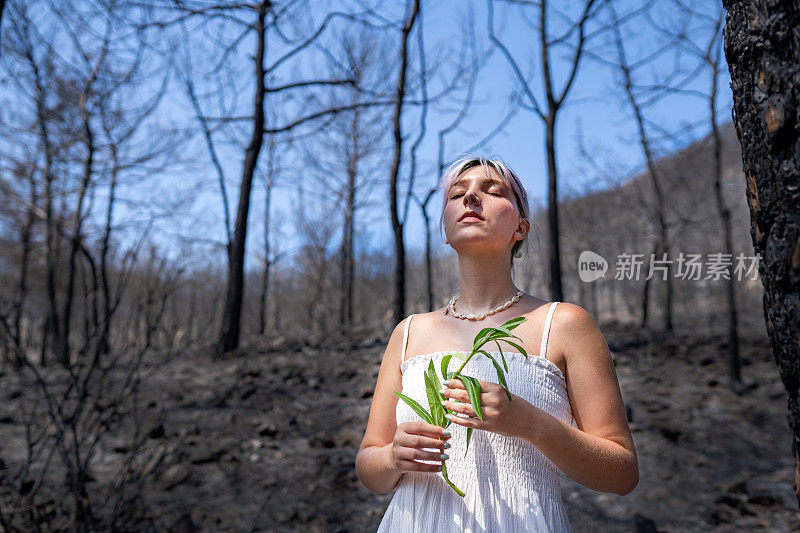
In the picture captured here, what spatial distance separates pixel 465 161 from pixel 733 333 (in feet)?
25.2

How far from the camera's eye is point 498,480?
116 cm

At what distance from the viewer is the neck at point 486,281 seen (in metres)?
1.34

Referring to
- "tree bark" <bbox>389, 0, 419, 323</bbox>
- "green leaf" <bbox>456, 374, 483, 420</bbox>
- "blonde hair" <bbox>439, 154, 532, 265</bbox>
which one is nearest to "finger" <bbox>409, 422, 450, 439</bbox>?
"green leaf" <bbox>456, 374, 483, 420</bbox>

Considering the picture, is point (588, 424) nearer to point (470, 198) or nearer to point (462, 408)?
point (462, 408)

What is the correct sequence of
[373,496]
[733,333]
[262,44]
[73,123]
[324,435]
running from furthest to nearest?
1. [73,123]
2. [262,44]
3. [733,333]
4. [324,435]
5. [373,496]

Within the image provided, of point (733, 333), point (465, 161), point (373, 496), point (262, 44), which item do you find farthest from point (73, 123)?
point (733, 333)

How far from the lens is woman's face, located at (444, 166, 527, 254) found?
1292mm

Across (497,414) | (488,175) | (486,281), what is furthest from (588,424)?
(488,175)

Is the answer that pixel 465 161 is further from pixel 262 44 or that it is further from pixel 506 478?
pixel 262 44

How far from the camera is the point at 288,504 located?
3713 mm

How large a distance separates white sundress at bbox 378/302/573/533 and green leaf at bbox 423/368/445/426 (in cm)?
10

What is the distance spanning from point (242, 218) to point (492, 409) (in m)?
7.31

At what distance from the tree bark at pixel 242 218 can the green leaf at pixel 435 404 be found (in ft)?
22.3

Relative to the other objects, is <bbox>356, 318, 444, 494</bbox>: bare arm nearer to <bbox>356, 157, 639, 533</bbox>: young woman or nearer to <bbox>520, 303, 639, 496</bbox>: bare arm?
<bbox>356, 157, 639, 533</bbox>: young woman
